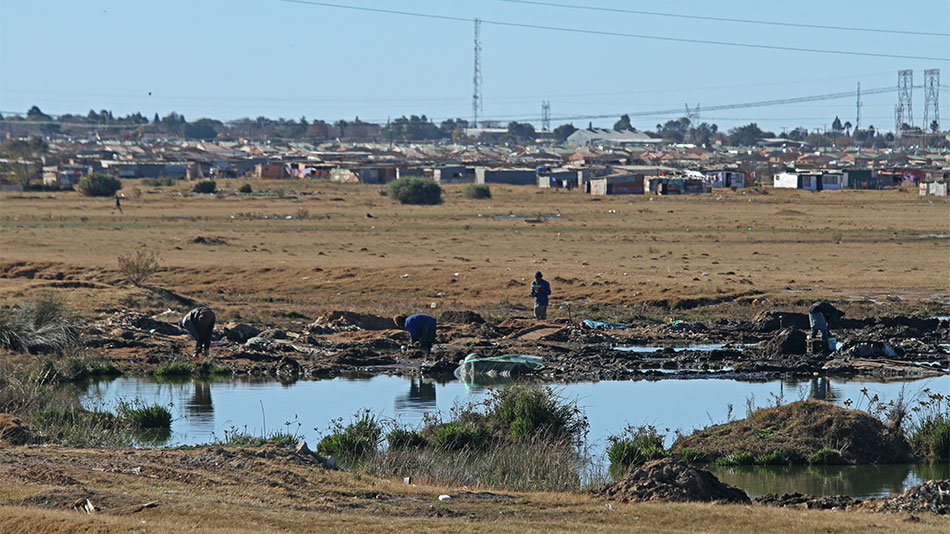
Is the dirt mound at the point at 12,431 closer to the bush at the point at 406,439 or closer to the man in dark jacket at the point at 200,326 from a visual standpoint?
the bush at the point at 406,439

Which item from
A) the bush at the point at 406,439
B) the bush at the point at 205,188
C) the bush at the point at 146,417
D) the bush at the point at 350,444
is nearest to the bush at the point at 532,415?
the bush at the point at 406,439

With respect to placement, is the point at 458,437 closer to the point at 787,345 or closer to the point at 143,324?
the point at 787,345

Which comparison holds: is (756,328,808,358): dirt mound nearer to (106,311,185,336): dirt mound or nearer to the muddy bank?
the muddy bank

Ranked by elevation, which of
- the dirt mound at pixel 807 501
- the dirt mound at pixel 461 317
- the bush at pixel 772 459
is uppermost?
the dirt mound at pixel 807 501

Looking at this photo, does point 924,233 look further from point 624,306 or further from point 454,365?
point 454,365

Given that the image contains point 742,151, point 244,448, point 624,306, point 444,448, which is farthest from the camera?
point 742,151

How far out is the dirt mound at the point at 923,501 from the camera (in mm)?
9977

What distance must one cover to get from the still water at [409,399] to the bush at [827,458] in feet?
5.49

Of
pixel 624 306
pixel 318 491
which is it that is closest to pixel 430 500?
pixel 318 491

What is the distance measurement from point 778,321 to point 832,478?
11.9 m

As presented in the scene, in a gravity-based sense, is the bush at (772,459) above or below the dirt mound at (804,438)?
below

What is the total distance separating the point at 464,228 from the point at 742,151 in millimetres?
151825

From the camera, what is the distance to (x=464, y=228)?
161 feet

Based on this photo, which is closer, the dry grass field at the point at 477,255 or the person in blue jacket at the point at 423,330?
the person in blue jacket at the point at 423,330
